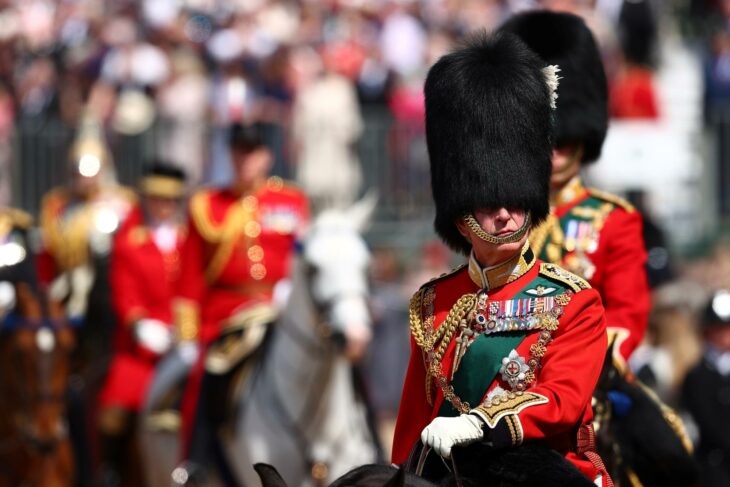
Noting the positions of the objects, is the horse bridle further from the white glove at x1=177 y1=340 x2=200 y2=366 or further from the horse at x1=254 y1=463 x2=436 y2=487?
the horse at x1=254 y1=463 x2=436 y2=487

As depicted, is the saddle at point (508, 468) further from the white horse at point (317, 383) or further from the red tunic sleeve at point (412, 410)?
the white horse at point (317, 383)

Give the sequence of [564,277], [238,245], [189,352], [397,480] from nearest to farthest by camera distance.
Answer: [397,480] → [564,277] → [238,245] → [189,352]

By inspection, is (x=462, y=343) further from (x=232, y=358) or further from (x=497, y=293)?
(x=232, y=358)

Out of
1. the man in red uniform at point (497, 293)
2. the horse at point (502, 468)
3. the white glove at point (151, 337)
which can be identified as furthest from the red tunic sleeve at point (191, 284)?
the horse at point (502, 468)

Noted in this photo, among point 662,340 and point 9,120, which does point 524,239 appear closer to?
point 662,340

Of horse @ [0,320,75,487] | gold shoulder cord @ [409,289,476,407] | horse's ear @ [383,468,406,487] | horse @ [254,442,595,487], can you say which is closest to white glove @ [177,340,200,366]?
horse @ [0,320,75,487]

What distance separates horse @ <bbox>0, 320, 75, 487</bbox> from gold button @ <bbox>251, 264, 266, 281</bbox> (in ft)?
3.78

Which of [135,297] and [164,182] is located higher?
[164,182]

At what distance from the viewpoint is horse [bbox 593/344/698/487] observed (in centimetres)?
597

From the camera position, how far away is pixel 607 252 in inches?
233

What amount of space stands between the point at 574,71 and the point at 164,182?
626 centimetres

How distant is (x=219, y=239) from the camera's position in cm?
988

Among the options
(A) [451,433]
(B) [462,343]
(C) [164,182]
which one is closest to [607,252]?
(B) [462,343]

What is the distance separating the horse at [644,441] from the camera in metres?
5.97
